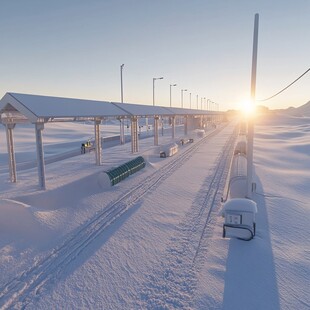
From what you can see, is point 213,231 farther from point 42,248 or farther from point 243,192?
point 42,248

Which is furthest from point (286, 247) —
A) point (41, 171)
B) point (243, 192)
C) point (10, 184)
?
point (10, 184)

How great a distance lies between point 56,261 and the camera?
7.27 m

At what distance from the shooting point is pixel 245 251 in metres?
7.72

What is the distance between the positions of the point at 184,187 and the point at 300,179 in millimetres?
7922

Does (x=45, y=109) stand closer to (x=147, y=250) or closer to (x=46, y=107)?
(x=46, y=107)

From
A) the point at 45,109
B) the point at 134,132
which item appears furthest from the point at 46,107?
the point at 134,132

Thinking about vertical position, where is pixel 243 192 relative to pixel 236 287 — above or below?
above

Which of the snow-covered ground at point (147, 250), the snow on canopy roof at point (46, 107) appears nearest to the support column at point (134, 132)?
the snow on canopy roof at point (46, 107)

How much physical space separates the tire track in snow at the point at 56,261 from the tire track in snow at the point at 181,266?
254 cm

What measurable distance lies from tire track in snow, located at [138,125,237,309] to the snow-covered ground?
0.03 meters

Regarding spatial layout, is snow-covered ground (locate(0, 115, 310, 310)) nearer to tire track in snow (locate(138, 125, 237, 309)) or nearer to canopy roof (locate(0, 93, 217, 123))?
tire track in snow (locate(138, 125, 237, 309))

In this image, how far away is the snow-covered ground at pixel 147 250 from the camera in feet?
19.4

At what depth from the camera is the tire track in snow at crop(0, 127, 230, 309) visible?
5.98 meters

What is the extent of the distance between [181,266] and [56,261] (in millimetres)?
3580
